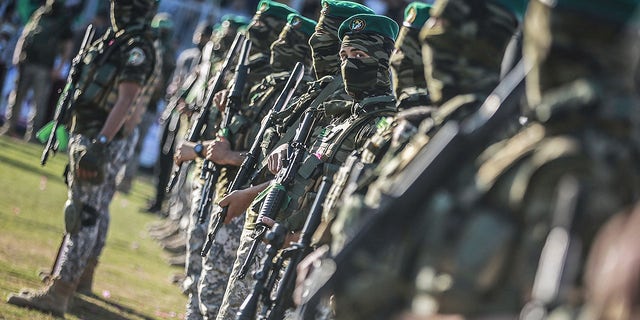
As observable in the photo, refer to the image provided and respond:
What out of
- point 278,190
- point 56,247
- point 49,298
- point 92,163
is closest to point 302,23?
point 92,163

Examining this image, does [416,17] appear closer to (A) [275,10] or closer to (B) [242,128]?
(B) [242,128]

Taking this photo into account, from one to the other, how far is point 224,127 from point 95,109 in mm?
1018

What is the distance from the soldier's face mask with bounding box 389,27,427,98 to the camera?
5.03 meters

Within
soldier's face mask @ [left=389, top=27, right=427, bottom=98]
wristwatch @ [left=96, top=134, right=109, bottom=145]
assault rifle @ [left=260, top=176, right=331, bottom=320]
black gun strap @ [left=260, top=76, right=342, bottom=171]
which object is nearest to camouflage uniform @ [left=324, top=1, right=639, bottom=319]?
soldier's face mask @ [left=389, top=27, right=427, bottom=98]

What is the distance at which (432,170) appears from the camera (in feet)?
11.3

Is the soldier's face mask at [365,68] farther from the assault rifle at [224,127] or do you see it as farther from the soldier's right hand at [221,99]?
the soldier's right hand at [221,99]

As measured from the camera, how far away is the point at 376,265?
3.69 metres

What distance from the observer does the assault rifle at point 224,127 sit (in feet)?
26.1

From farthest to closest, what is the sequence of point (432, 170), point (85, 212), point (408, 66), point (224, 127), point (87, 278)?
point (87, 278) < point (85, 212) < point (224, 127) < point (408, 66) < point (432, 170)

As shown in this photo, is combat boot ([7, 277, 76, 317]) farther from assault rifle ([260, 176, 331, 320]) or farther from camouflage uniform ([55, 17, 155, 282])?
assault rifle ([260, 176, 331, 320])

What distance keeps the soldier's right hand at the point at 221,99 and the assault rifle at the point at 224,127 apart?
0.36 ft

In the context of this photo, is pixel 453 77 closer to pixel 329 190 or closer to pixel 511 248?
pixel 511 248

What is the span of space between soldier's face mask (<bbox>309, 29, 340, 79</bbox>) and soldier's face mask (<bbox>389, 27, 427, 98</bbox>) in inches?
77.4

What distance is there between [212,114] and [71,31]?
11215 mm
